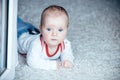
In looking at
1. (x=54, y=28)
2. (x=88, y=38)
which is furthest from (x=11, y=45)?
(x=88, y=38)

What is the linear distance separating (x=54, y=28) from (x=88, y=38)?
0.45 metres

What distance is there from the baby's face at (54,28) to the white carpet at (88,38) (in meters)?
0.12

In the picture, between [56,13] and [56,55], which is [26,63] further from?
[56,13]

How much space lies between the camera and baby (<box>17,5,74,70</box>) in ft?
A: 3.63

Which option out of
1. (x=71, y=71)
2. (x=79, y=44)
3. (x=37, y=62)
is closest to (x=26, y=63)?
(x=37, y=62)

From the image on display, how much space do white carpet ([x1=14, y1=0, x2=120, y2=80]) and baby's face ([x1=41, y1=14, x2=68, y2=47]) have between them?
123 mm

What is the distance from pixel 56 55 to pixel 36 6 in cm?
83

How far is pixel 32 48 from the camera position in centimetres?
115

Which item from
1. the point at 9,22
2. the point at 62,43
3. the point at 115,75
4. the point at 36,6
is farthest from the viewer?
the point at 36,6

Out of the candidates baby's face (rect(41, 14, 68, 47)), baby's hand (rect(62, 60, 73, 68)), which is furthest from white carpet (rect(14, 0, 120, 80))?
baby's face (rect(41, 14, 68, 47))

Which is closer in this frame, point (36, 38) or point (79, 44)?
point (36, 38)

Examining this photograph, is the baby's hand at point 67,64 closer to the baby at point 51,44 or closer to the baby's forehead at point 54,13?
the baby at point 51,44

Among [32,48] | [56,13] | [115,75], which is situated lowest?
[115,75]

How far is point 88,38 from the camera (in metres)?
1.52
